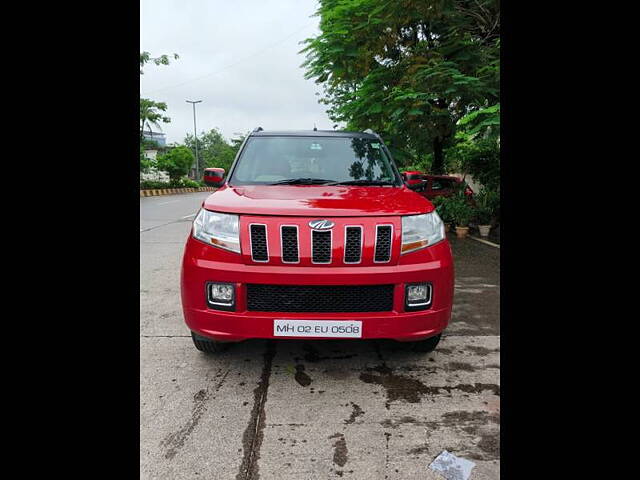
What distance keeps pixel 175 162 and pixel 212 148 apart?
34.2 metres

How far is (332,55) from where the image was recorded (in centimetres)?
648

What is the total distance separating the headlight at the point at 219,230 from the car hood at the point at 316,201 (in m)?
0.05

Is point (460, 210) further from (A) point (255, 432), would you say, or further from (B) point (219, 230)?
(A) point (255, 432)

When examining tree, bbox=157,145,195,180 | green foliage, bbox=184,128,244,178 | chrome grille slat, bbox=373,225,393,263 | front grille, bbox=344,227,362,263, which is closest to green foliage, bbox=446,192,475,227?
chrome grille slat, bbox=373,225,393,263

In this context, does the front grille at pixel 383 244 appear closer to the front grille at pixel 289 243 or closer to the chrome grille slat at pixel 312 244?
the chrome grille slat at pixel 312 244

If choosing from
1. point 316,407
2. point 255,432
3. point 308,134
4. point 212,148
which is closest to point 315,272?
point 316,407

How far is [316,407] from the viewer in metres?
2.25

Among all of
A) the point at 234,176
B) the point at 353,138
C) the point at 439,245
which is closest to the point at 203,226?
the point at 234,176
